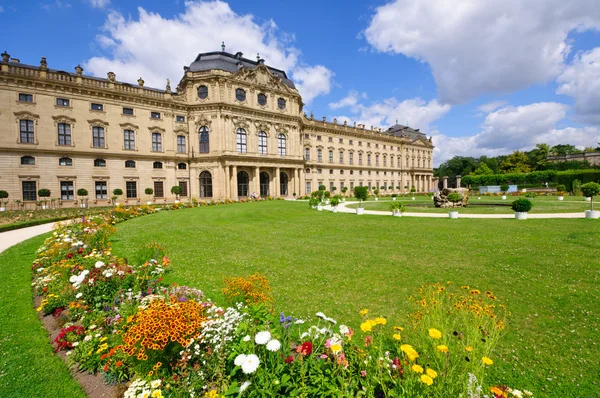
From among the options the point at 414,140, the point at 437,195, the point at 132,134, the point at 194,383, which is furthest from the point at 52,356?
the point at 414,140

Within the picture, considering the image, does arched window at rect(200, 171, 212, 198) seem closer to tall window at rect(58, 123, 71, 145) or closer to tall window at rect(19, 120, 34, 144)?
tall window at rect(58, 123, 71, 145)

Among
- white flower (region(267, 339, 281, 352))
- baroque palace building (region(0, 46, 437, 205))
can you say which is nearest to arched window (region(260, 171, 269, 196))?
baroque palace building (region(0, 46, 437, 205))

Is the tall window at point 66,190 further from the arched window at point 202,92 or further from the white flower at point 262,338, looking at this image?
the white flower at point 262,338

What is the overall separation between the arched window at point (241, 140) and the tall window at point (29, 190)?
925 inches

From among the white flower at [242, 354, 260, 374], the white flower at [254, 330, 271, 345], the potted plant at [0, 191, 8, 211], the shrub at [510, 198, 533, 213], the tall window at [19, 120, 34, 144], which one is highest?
the tall window at [19, 120, 34, 144]

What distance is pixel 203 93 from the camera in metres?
37.0

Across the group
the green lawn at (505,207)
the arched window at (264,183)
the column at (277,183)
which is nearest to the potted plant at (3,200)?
the arched window at (264,183)

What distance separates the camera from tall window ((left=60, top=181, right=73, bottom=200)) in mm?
28775

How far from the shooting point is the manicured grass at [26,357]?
3107 mm

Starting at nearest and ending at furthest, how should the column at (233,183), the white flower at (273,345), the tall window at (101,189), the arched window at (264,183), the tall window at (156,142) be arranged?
the white flower at (273,345) < the tall window at (101,189) < the tall window at (156,142) < the column at (233,183) < the arched window at (264,183)

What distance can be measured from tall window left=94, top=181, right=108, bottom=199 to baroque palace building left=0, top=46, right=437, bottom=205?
0.10 meters

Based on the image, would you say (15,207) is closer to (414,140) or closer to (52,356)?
(52,356)

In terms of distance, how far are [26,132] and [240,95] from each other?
25.0 m

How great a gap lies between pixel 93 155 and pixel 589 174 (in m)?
69.3
